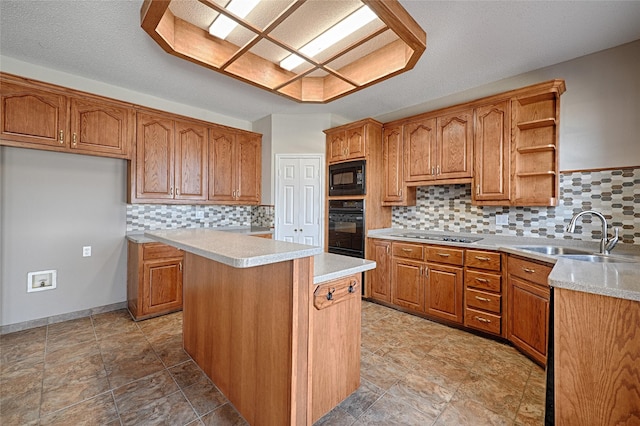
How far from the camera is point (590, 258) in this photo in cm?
203

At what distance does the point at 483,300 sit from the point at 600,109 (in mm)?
2014

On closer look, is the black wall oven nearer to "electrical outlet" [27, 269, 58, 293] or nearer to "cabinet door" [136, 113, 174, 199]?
"cabinet door" [136, 113, 174, 199]

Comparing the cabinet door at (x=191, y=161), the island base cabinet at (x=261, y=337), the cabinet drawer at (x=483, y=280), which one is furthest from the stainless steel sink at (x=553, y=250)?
the cabinet door at (x=191, y=161)

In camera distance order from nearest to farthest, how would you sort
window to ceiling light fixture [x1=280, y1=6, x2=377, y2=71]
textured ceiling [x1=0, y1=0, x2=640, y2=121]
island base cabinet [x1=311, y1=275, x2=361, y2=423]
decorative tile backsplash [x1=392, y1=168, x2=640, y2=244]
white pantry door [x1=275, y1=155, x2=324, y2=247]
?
island base cabinet [x1=311, y1=275, x2=361, y2=423] → textured ceiling [x1=0, y1=0, x2=640, y2=121] → window to ceiling light fixture [x1=280, y1=6, x2=377, y2=71] → decorative tile backsplash [x1=392, y1=168, x2=640, y2=244] → white pantry door [x1=275, y1=155, x2=324, y2=247]

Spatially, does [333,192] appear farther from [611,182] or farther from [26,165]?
[26,165]

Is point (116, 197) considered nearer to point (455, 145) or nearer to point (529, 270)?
point (455, 145)

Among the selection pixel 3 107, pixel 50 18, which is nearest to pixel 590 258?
pixel 50 18

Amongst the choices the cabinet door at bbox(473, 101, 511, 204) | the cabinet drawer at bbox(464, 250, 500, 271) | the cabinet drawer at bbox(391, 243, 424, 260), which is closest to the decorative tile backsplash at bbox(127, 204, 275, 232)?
the cabinet drawer at bbox(391, 243, 424, 260)

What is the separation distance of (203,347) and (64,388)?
2.95 feet

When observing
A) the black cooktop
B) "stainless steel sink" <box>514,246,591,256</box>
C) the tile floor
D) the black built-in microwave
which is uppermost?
the black built-in microwave

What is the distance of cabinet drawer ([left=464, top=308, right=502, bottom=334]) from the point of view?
2.47 meters

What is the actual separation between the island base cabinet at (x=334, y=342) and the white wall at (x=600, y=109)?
99.7 inches

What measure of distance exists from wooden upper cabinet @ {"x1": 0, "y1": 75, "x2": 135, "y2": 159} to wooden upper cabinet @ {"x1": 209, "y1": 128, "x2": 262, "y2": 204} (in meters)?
1.02

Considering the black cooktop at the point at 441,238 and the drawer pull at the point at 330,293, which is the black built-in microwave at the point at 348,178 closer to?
the black cooktop at the point at 441,238
